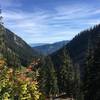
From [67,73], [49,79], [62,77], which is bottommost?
[49,79]

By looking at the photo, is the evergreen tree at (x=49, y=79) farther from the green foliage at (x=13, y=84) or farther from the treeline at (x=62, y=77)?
the green foliage at (x=13, y=84)

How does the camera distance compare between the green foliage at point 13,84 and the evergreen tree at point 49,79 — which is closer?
the green foliage at point 13,84

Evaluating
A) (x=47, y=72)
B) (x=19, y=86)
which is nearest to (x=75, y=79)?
(x=47, y=72)

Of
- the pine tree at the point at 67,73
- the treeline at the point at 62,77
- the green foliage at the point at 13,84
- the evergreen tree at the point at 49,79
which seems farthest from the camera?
the evergreen tree at the point at 49,79

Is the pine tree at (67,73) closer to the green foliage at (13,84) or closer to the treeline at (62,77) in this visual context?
the treeline at (62,77)

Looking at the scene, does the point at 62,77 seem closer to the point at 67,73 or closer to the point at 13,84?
the point at 67,73

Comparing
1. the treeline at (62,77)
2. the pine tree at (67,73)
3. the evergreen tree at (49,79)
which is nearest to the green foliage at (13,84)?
the treeline at (62,77)

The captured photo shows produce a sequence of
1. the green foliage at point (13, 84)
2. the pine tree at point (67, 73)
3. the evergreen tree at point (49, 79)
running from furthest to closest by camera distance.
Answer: the evergreen tree at point (49, 79)
the pine tree at point (67, 73)
the green foliage at point (13, 84)

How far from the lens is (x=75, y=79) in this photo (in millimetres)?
105812

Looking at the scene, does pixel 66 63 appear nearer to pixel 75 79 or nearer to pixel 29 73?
pixel 75 79

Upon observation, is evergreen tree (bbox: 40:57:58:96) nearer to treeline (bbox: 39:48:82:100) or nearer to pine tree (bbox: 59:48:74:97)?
treeline (bbox: 39:48:82:100)

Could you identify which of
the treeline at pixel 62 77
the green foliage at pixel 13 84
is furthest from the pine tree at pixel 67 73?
A: the green foliage at pixel 13 84

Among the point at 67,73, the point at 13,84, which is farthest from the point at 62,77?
the point at 13,84

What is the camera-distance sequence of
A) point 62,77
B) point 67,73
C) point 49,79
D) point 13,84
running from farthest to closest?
point 49,79 → point 62,77 → point 67,73 → point 13,84
